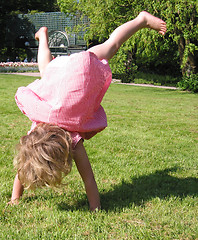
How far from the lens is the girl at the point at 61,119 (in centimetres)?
226

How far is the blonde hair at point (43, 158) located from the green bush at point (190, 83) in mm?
14746

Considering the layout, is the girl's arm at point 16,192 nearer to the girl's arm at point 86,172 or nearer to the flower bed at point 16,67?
the girl's arm at point 86,172

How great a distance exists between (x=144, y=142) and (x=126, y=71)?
1886cm

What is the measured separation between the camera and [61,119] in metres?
2.44

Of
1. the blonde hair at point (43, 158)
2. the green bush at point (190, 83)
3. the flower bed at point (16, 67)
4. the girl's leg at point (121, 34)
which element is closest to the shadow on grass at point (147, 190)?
the blonde hair at point (43, 158)

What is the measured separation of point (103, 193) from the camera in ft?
10.2

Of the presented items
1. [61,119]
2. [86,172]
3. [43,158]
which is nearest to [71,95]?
[61,119]

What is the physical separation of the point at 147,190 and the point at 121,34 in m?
1.65

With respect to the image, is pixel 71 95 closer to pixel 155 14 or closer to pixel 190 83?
pixel 155 14

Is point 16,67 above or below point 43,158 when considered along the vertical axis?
below

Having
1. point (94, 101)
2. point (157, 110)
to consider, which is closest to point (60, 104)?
point (94, 101)

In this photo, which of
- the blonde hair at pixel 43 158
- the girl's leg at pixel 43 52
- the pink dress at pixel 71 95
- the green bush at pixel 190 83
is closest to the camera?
the blonde hair at pixel 43 158

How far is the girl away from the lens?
226 centimetres

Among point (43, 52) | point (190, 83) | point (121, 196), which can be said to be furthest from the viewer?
point (190, 83)
